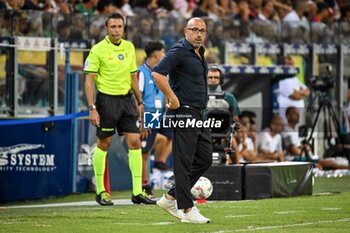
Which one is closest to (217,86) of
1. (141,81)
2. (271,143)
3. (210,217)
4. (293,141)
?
(141,81)

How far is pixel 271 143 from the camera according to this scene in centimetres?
2241

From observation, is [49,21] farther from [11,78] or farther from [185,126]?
[185,126]

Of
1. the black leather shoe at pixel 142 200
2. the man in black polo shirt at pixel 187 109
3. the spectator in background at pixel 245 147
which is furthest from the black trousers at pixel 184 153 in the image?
the spectator in background at pixel 245 147

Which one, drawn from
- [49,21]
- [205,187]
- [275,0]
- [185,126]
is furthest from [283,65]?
[185,126]

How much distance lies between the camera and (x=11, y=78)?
1819 cm

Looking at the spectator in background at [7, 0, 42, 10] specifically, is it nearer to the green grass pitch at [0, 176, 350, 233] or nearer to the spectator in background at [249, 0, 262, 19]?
the green grass pitch at [0, 176, 350, 233]

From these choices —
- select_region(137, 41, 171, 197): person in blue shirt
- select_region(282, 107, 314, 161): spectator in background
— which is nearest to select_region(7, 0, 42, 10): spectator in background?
select_region(137, 41, 171, 197): person in blue shirt

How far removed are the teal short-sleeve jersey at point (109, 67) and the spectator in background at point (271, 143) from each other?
7374mm

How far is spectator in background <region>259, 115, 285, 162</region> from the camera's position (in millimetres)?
22250

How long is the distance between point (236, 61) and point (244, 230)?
450 inches

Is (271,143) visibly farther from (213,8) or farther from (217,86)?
(217,86)

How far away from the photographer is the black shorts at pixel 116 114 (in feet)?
49.9

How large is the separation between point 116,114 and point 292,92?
892 cm

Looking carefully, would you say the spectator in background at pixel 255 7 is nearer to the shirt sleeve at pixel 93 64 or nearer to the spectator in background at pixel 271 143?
the spectator in background at pixel 271 143
